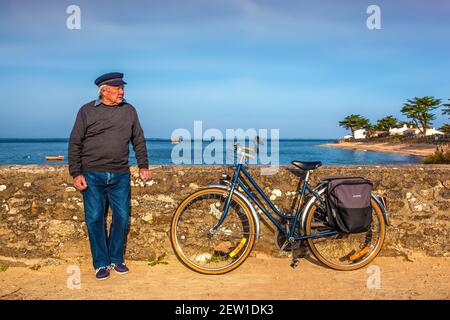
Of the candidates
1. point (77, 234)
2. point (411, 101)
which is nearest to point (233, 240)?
point (77, 234)

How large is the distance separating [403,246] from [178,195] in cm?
249

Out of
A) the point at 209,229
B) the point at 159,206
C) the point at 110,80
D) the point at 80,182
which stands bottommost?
the point at 209,229

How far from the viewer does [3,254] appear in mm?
4340

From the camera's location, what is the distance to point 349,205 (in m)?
4.04

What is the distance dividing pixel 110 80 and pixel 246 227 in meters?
1.95

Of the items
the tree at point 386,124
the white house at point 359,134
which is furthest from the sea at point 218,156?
the white house at point 359,134

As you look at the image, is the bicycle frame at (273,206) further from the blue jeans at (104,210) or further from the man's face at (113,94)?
the man's face at (113,94)

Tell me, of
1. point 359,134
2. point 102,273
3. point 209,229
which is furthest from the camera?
point 359,134

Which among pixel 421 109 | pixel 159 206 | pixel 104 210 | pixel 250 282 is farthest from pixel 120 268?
pixel 421 109

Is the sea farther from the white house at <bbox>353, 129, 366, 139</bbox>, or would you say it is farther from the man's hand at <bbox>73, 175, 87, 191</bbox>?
the white house at <bbox>353, 129, 366, 139</bbox>

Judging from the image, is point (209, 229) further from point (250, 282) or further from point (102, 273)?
point (102, 273)

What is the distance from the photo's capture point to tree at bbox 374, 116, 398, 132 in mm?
110244

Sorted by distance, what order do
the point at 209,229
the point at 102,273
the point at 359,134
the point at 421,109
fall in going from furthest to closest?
the point at 359,134 → the point at 421,109 → the point at 209,229 → the point at 102,273

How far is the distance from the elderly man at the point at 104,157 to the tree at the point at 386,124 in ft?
376
